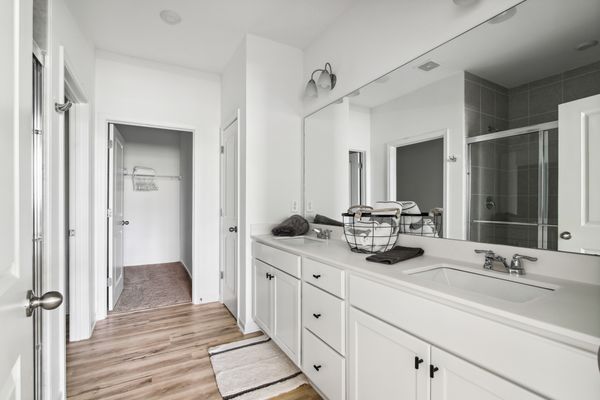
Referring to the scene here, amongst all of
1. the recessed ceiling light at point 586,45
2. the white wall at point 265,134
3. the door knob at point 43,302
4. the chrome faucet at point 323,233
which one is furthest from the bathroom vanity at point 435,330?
the door knob at point 43,302

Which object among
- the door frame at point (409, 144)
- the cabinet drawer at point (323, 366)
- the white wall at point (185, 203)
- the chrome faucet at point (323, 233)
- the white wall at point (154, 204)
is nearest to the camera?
the cabinet drawer at point (323, 366)

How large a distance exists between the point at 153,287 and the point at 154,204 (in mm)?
1825

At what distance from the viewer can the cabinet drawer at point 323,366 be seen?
1.44m

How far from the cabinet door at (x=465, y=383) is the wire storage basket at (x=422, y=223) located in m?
0.78

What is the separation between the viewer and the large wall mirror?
1.09 metres

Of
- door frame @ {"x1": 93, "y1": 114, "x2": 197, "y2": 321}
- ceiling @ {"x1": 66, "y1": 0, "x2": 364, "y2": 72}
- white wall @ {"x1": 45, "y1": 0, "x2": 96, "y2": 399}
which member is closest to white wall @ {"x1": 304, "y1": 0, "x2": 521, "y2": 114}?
ceiling @ {"x1": 66, "y1": 0, "x2": 364, "y2": 72}

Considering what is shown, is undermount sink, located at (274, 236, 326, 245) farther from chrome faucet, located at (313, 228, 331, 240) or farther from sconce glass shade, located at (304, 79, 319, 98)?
sconce glass shade, located at (304, 79, 319, 98)

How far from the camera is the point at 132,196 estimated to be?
16.1 feet

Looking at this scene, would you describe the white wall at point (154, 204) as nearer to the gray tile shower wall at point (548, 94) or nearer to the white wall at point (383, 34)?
the white wall at point (383, 34)

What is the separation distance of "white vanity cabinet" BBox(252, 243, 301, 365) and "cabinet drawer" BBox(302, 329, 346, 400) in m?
0.10

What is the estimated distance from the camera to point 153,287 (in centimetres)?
373

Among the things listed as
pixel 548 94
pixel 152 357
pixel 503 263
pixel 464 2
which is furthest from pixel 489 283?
pixel 152 357

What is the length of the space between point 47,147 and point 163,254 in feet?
13.1

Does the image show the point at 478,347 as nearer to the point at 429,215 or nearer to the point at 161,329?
the point at 429,215
